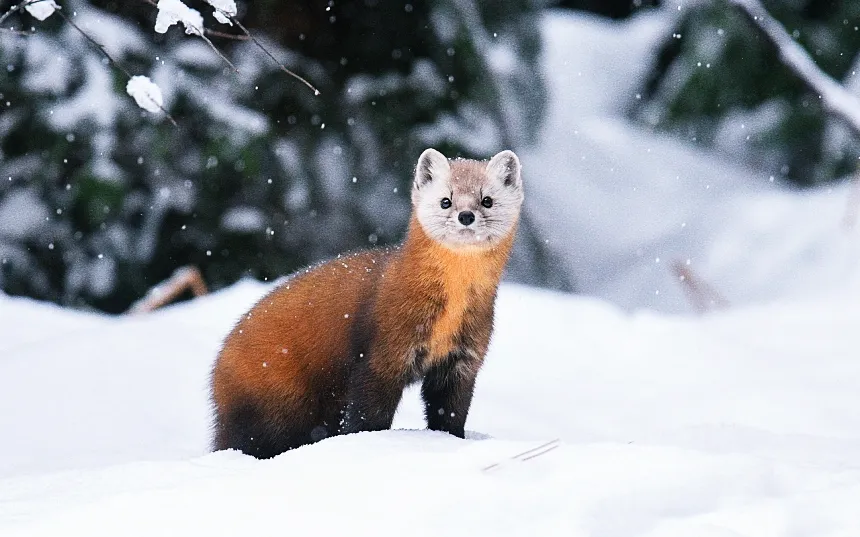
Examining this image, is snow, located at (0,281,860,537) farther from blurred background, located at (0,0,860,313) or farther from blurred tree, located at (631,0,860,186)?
blurred tree, located at (631,0,860,186)

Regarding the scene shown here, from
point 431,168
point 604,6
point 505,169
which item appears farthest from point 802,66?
point 431,168

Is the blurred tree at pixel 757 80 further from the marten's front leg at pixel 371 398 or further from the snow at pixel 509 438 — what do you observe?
the marten's front leg at pixel 371 398

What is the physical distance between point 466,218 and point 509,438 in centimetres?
146

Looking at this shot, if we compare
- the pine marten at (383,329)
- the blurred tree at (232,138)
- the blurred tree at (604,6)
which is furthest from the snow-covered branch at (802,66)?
the pine marten at (383,329)

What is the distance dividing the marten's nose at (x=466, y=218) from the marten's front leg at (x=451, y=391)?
1.43 feet

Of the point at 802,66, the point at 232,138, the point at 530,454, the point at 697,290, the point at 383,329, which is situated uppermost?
the point at 802,66

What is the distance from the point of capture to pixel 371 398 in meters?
3.51

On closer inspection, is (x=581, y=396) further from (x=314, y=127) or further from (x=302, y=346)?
(x=314, y=127)

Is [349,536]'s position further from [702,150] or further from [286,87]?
[702,150]

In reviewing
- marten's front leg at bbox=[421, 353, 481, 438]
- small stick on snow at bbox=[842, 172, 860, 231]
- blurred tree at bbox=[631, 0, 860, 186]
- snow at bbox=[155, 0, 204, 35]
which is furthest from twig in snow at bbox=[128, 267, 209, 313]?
small stick on snow at bbox=[842, 172, 860, 231]

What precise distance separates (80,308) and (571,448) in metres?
4.79

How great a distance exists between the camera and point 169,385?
520 centimetres

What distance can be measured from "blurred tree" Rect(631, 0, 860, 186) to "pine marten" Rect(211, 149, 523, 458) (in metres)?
4.34

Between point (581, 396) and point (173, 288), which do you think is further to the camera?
point (173, 288)
